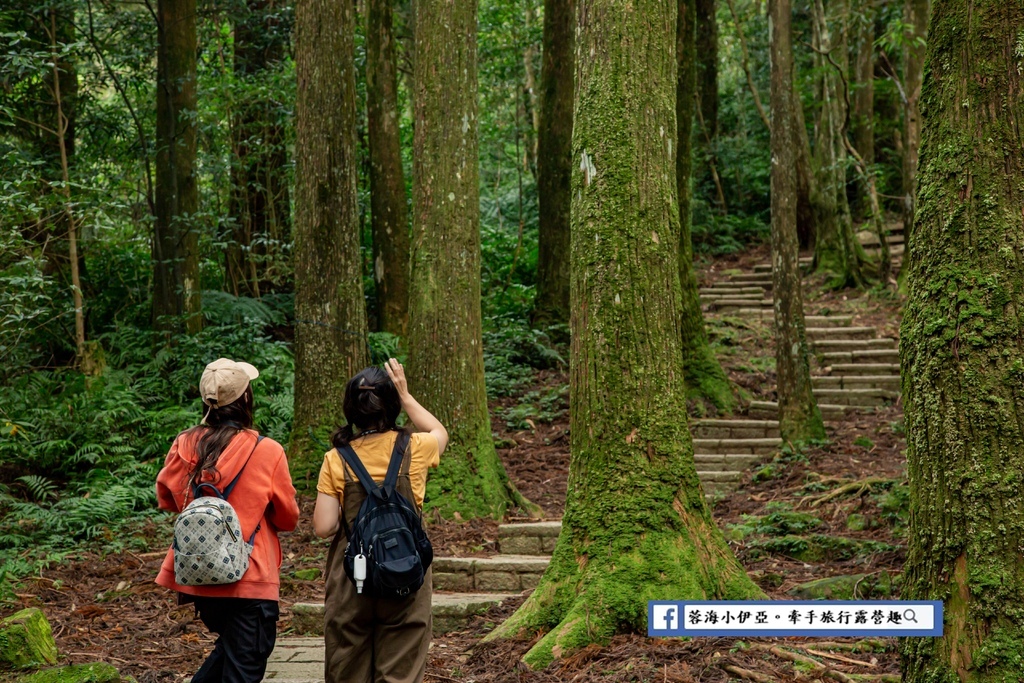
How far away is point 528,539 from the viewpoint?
27.1ft

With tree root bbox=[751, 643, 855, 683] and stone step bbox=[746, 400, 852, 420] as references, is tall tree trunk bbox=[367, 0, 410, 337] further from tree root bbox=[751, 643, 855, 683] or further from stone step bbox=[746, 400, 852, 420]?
tree root bbox=[751, 643, 855, 683]

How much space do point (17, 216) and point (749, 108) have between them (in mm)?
24057

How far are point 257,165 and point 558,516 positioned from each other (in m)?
10.0

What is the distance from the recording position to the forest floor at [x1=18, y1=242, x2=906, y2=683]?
484cm

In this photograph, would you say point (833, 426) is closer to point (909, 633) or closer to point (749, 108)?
point (909, 633)

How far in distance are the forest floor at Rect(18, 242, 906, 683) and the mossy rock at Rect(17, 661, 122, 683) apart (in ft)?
2.09

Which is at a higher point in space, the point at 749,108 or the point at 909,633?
the point at 749,108

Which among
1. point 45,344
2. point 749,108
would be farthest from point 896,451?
point 749,108

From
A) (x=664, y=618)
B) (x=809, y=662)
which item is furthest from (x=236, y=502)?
(x=809, y=662)

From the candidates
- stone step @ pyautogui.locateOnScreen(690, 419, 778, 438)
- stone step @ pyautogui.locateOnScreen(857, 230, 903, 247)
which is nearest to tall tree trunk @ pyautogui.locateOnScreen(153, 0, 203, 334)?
stone step @ pyautogui.locateOnScreen(690, 419, 778, 438)

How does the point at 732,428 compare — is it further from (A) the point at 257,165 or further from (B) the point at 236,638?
(B) the point at 236,638

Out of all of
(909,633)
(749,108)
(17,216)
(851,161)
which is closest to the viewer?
(909,633)

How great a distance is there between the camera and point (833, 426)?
536 inches

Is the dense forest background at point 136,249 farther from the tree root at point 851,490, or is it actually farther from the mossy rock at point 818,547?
the mossy rock at point 818,547
